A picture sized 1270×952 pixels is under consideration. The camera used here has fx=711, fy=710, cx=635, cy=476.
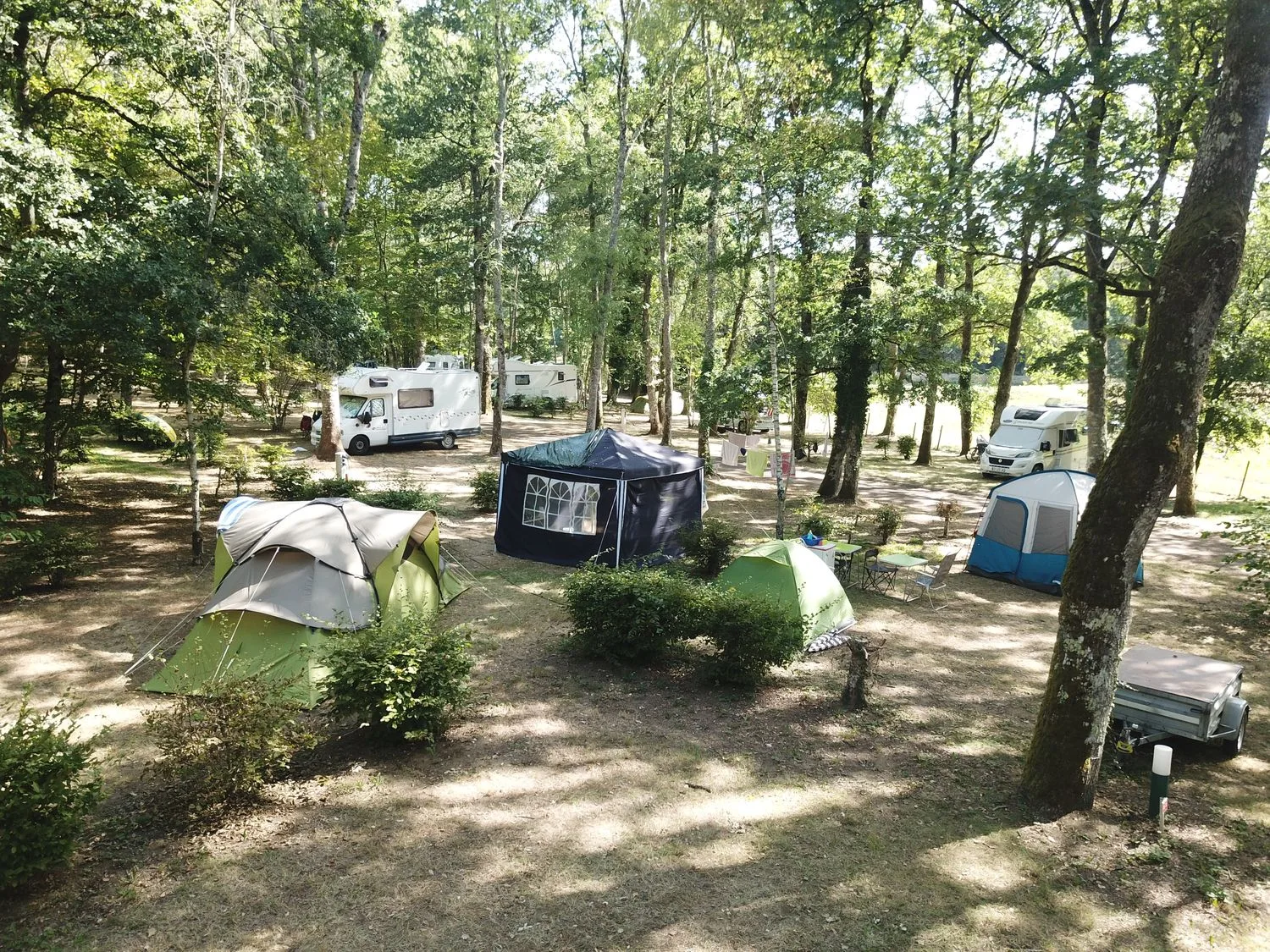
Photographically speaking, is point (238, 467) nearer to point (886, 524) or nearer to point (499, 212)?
point (499, 212)

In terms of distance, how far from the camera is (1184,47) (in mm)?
13094

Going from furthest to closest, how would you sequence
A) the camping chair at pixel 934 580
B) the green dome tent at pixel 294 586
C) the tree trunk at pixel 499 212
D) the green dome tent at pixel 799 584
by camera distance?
the tree trunk at pixel 499 212, the camping chair at pixel 934 580, the green dome tent at pixel 799 584, the green dome tent at pixel 294 586

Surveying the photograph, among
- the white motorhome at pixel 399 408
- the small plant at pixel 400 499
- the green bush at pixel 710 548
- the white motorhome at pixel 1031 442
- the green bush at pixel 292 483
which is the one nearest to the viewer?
the green bush at pixel 710 548

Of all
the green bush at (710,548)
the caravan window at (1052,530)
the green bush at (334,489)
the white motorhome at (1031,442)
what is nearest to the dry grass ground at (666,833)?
the caravan window at (1052,530)

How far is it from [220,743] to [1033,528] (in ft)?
39.4

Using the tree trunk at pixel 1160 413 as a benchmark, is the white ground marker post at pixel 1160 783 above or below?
below

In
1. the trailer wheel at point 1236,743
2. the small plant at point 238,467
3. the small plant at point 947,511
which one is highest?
the small plant at point 238,467

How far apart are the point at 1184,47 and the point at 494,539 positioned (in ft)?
51.3

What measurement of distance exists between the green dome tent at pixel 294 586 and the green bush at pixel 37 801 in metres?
1.99

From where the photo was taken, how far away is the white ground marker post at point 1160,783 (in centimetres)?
555

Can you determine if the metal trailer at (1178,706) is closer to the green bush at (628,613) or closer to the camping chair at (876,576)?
the green bush at (628,613)

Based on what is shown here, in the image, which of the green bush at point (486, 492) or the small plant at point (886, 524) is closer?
the small plant at point (886, 524)

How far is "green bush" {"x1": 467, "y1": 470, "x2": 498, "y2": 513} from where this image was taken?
1538 cm

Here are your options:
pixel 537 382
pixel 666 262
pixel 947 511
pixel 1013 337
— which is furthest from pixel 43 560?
pixel 537 382
